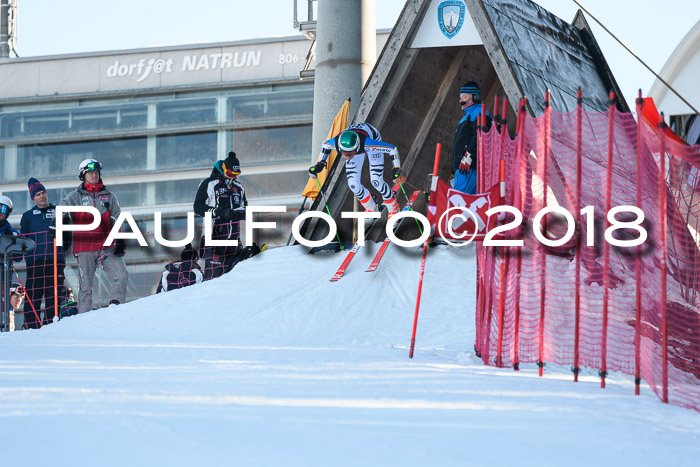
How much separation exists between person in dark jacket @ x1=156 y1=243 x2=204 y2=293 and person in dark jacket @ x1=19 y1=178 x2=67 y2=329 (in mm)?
1360

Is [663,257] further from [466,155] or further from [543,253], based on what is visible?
[466,155]

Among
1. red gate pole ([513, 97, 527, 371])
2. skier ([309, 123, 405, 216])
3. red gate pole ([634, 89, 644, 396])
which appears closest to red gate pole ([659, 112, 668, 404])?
red gate pole ([634, 89, 644, 396])

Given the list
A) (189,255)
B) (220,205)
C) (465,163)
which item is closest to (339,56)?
(220,205)

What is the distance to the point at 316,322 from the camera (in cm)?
989

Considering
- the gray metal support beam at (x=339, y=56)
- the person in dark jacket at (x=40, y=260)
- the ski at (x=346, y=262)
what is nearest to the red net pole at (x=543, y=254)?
the ski at (x=346, y=262)

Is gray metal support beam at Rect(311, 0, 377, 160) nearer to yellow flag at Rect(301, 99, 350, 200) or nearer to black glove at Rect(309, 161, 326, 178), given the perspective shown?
yellow flag at Rect(301, 99, 350, 200)

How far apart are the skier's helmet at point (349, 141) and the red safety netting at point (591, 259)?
4.57 m

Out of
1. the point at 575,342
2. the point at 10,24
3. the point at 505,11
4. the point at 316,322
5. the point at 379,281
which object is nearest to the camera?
the point at 575,342

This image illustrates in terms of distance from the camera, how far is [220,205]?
12398 millimetres

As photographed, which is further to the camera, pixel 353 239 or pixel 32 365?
pixel 353 239

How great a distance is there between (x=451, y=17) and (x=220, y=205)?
11.9ft

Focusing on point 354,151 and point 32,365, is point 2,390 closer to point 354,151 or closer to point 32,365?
point 32,365

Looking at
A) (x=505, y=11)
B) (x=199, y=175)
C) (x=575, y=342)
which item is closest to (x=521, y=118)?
(x=575, y=342)

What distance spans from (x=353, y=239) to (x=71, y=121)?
20.0m
